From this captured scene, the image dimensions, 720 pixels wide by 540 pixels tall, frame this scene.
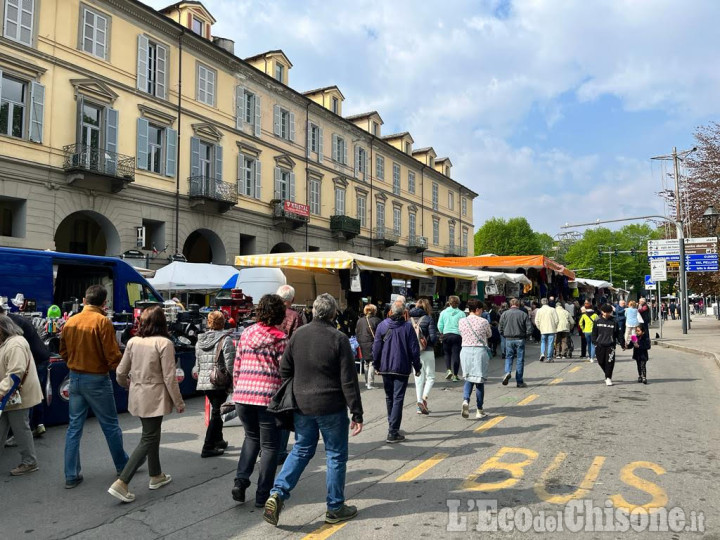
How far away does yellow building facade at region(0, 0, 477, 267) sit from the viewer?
18.6 meters

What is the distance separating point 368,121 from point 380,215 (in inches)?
278

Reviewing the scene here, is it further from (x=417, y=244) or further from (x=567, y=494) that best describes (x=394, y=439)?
(x=417, y=244)

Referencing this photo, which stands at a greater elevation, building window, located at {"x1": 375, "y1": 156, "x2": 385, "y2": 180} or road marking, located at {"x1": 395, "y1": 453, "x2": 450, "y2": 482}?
building window, located at {"x1": 375, "y1": 156, "x2": 385, "y2": 180}

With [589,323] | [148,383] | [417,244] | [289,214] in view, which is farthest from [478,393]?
[417,244]

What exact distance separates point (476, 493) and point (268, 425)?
75.7 inches

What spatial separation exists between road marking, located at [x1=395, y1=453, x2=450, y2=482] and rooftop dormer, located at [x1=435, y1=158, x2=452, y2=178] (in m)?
46.2

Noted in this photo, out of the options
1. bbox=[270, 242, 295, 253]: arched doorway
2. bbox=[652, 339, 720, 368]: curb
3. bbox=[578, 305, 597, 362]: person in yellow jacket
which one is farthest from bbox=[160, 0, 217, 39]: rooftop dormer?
bbox=[652, 339, 720, 368]: curb

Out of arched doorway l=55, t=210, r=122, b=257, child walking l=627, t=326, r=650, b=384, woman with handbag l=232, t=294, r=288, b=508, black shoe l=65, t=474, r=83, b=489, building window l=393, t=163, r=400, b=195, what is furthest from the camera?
building window l=393, t=163, r=400, b=195

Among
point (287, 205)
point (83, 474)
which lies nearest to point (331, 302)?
point (83, 474)

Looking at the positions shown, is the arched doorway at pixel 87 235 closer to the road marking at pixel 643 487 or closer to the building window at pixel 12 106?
the building window at pixel 12 106

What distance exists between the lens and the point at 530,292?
82.7 ft

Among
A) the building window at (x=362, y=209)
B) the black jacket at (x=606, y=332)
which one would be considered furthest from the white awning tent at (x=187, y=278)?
the building window at (x=362, y=209)

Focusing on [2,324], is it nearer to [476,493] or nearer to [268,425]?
[268,425]

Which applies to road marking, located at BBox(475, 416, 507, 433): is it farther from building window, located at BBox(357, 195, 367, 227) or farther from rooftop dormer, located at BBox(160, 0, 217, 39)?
Answer: building window, located at BBox(357, 195, 367, 227)
